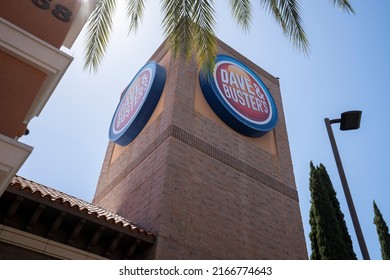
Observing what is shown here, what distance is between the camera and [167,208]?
1064 cm

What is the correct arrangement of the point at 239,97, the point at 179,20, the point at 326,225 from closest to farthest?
the point at 179,20
the point at 239,97
the point at 326,225

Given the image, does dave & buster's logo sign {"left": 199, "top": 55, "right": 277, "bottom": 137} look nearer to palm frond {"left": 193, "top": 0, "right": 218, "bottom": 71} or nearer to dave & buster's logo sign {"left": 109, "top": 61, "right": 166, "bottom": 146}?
dave & buster's logo sign {"left": 109, "top": 61, "right": 166, "bottom": 146}

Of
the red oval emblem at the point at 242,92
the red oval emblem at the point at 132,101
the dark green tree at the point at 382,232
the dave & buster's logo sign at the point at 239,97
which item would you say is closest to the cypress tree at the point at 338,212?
the dark green tree at the point at 382,232

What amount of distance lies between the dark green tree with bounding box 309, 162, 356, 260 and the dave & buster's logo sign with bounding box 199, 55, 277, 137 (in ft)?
26.3

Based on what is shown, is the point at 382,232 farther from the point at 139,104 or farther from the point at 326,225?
the point at 139,104

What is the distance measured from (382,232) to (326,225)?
13517mm

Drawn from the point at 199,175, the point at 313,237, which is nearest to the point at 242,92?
the point at 199,175

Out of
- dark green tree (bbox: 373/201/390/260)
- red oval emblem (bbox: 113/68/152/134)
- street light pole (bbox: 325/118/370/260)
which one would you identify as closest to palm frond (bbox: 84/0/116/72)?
street light pole (bbox: 325/118/370/260)

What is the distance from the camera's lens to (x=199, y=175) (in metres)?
12.2

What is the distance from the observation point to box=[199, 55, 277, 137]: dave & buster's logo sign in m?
14.2

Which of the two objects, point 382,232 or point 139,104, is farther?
point 382,232

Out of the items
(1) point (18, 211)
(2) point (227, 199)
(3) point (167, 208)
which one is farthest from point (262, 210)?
(1) point (18, 211)

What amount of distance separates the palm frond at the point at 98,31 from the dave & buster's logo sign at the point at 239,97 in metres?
6.08

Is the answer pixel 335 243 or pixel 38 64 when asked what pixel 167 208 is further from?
pixel 335 243
